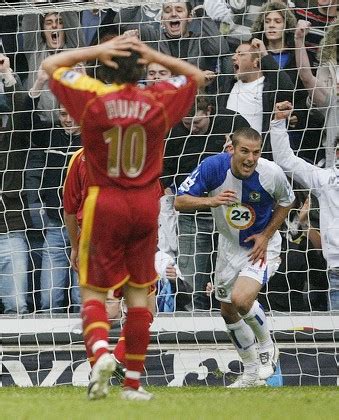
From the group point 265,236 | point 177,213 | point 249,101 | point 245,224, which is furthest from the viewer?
point 249,101

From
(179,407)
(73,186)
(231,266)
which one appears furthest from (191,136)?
(179,407)

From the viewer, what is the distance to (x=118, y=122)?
6.99 meters

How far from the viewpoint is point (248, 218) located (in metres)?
10.6

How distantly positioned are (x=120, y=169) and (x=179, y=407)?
1.46 metres

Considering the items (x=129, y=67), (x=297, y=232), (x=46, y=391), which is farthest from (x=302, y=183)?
(x=129, y=67)

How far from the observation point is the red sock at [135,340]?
23.5 feet

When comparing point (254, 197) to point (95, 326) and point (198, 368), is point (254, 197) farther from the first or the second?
point (95, 326)

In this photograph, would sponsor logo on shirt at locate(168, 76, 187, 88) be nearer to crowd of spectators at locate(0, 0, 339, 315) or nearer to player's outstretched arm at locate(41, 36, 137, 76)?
player's outstretched arm at locate(41, 36, 137, 76)

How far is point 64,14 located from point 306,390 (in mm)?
5218

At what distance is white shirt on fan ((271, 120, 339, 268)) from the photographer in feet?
38.0

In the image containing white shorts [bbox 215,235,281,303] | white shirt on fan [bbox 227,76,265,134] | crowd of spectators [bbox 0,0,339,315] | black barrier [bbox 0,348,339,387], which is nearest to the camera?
white shorts [bbox 215,235,281,303]

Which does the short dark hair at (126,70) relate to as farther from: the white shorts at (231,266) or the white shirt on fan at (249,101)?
the white shirt on fan at (249,101)

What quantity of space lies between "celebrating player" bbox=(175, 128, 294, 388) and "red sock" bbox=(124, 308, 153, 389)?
3.14 meters

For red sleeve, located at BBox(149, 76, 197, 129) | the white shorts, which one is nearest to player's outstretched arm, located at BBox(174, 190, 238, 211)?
the white shorts
